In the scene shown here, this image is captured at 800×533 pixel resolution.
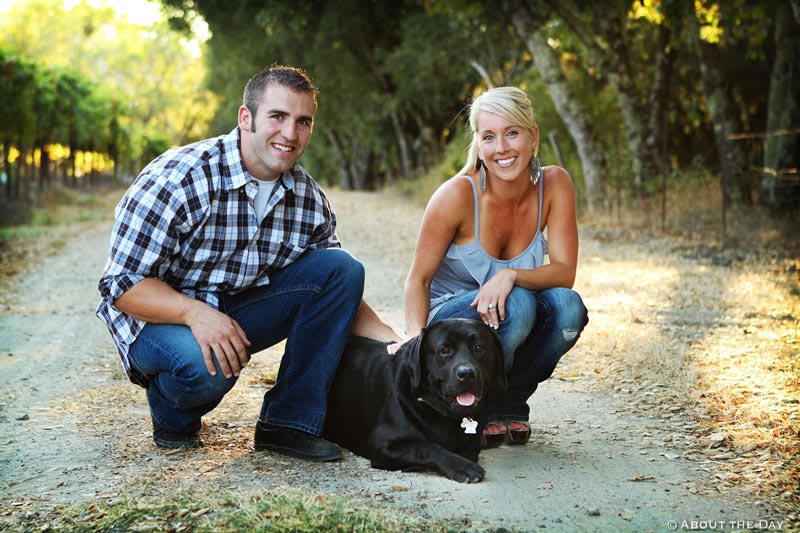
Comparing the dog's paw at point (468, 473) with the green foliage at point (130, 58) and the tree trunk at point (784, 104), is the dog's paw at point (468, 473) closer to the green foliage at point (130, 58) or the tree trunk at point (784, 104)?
the tree trunk at point (784, 104)

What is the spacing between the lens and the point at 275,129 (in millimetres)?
4086

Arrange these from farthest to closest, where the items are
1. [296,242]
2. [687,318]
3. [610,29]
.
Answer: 1. [610,29]
2. [687,318]
3. [296,242]

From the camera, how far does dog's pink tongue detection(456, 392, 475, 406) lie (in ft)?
11.8

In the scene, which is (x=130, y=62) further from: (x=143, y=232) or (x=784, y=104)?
(x=143, y=232)

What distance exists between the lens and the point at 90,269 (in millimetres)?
11883

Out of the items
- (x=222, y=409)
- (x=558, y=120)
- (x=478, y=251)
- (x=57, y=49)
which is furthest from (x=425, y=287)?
(x=57, y=49)

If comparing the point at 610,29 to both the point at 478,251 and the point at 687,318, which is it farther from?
the point at 478,251

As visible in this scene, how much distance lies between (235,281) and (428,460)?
1264 mm

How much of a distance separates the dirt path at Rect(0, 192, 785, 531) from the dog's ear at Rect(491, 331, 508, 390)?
385mm

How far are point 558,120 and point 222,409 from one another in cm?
1529

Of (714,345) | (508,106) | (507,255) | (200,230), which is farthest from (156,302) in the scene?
(714,345)

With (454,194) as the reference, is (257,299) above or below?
below

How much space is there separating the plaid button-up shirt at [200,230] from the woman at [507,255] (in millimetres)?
688

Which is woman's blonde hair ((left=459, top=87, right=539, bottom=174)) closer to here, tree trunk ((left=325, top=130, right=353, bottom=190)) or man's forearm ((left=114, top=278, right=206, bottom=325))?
man's forearm ((left=114, top=278, right=206, bottom=325))
